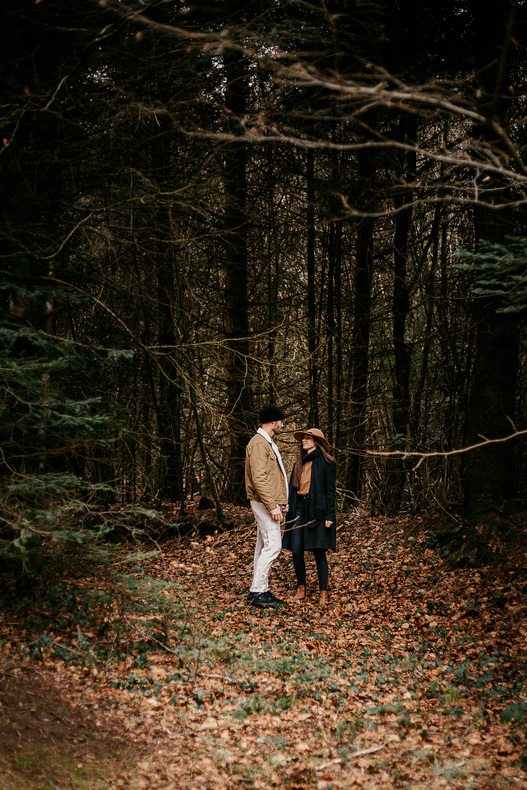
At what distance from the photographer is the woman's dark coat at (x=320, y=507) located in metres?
6.66

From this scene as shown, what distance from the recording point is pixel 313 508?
6.73 metres

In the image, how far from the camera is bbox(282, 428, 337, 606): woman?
263 inches

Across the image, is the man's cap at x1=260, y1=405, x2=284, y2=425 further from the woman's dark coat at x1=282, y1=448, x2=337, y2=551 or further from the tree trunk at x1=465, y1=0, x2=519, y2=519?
the tree trunk at x1=465, y1=0, x2=519, y2=519

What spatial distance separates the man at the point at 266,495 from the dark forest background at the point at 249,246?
1537 millimetres

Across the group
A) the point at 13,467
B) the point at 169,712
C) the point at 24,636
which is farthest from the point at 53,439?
the point at 169,712

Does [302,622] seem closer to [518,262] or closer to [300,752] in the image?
[300,752]

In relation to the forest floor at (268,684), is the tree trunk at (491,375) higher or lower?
higher

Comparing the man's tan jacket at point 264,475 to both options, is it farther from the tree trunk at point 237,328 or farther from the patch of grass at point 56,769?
the tree trunk at point 237,328

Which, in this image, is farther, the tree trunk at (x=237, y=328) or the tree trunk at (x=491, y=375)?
the tree trunk at (x=237, y=328)

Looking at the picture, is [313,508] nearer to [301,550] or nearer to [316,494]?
[316,494]

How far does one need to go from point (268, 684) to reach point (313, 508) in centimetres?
218

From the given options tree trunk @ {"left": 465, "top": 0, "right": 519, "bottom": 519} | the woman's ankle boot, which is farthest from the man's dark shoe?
tree trunk @ {"left": 465, "top": 0, "right": 519, "bottom": 519}

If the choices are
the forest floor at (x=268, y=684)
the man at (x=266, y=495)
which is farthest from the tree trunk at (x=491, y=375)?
the man at (x=266, y=495)

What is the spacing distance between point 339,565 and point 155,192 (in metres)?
5.73
